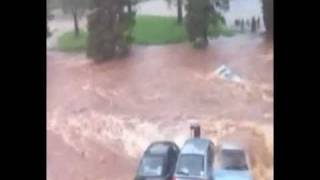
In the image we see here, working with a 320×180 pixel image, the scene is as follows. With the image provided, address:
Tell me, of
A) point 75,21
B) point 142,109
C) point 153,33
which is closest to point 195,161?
point 142,109

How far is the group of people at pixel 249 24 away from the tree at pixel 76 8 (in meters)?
0.50

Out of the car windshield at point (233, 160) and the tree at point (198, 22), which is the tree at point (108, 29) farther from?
the car windshield at point (233, 160)

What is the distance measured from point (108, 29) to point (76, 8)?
13cm

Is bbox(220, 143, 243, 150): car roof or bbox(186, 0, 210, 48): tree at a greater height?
bbox(186, 0, 210, 48): tree

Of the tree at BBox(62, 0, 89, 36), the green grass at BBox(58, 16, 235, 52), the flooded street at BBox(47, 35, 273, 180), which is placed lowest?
the flooded street at BBox(47, 35, 273, 180)

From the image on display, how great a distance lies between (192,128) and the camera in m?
2.04

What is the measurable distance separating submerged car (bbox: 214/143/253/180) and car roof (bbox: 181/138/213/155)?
5 cm

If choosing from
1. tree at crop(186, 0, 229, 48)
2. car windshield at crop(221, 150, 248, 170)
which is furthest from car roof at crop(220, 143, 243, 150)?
tree at crop(186, 0, 229, 48)

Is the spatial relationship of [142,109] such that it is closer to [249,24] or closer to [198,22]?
[198,22]

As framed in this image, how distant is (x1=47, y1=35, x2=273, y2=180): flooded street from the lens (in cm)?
203

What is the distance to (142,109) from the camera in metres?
2.04

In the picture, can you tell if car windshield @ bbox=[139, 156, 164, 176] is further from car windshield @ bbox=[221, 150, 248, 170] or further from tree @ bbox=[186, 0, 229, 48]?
tree @ bbox=[186, 0, 229, 48]

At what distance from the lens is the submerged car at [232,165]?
6.61ft
